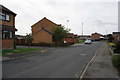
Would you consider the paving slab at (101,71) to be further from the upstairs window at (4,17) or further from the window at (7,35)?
the upstairs window at (4,17)

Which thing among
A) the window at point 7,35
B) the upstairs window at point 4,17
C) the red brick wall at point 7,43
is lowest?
the red brick wall at point 7,43

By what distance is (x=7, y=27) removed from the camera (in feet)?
56.2

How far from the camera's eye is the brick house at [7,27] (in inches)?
648

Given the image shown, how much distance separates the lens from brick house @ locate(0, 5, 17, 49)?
16.5 meters

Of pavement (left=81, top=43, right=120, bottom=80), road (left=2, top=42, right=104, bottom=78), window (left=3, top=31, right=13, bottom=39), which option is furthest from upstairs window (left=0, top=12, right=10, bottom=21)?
pavement (left=81, top=43, right=120, bottom=80)

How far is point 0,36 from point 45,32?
1683cm

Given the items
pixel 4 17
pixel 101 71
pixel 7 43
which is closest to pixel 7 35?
pixel 7 43

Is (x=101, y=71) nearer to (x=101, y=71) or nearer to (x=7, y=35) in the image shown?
(x=101, y=71)

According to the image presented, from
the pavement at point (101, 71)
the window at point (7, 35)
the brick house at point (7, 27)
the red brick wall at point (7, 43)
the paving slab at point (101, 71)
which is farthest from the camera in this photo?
the window at point (7, 35)

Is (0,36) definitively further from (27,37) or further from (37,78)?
(37,78)

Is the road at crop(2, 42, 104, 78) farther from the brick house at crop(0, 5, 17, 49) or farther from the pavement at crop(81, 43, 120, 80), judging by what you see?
the brick house at crop(0, 5, 17, 49)

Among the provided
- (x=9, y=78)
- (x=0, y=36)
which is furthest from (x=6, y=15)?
(x=9, y=78)

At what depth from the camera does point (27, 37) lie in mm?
20797

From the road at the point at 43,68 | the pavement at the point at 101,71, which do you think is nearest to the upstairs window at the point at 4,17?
the road at the point at 43,68
